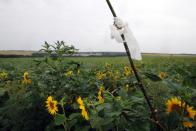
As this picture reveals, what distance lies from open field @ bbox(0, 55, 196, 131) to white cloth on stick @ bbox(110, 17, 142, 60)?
27 centimetres

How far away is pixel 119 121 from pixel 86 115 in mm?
199

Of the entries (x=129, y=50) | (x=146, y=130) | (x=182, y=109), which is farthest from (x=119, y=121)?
(x=129, y=50)

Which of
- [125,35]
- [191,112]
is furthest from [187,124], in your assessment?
[125,35]

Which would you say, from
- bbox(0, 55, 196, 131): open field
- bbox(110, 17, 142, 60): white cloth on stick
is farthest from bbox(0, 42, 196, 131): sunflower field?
bbox(110, 17, 142, 60): white cloth on stick

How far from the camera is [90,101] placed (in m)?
1.80

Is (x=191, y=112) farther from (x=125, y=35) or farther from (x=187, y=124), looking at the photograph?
(x=125, y=35)

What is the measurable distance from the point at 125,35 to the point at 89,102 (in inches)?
33.6

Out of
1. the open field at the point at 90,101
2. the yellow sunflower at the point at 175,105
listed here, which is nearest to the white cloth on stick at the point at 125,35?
the open field at the point at 90,101

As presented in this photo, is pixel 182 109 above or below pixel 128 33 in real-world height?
below

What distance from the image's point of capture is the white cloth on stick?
38.2 inches

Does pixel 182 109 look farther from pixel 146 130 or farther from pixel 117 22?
pixel 117 22

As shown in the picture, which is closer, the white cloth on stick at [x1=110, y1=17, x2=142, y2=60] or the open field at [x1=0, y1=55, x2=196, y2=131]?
the white cloth on stick at [x1=110, y1=17, x2=142, y2=60]

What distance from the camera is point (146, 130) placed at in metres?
1.40

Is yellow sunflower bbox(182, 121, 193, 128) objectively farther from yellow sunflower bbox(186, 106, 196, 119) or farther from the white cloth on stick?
the white cloth on stick
